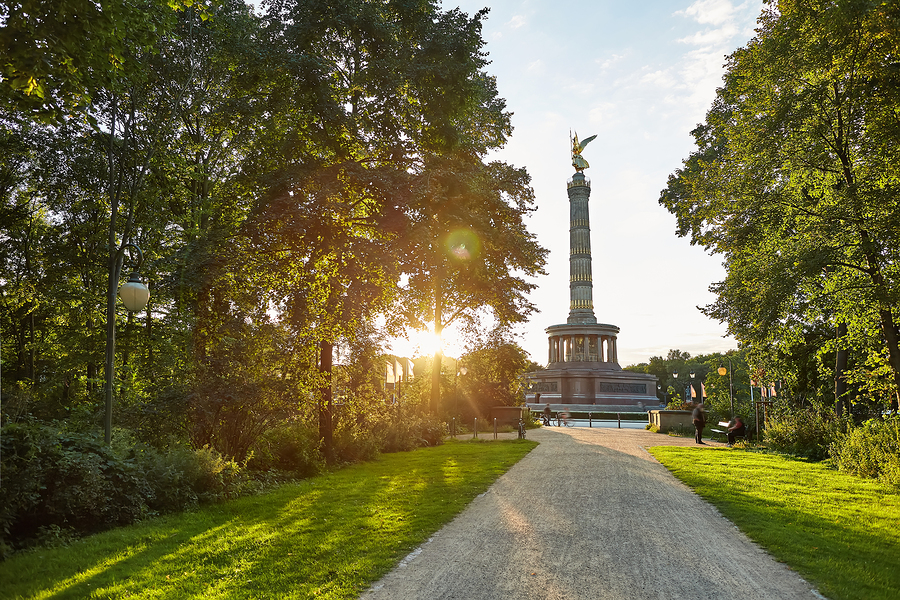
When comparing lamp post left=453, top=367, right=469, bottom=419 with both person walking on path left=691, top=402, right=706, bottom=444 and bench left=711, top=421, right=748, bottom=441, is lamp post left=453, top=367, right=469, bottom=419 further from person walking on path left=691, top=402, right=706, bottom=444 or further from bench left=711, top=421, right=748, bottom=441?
bench left=711, top=421, right=748, bottom=441

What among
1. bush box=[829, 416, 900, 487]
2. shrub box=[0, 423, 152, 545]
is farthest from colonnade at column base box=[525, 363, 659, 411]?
shrub box=[0, 423, 152, 545]

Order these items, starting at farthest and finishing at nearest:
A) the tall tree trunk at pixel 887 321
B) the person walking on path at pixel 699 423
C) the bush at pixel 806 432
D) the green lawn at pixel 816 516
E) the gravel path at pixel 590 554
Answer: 1. the person walking on path at pixel 699 423
2. the bush at pixel 806 432
3. the tall tree trunk at pixel 887 321
4. the green lawn at pixel 816 516
5. the gravel path at pixel 590 554

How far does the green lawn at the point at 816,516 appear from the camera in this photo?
584cm

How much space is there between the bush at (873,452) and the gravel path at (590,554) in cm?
461

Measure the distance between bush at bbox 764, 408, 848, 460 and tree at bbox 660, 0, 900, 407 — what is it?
8.11 feet

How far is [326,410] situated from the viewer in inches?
597

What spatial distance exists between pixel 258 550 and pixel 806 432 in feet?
55.4

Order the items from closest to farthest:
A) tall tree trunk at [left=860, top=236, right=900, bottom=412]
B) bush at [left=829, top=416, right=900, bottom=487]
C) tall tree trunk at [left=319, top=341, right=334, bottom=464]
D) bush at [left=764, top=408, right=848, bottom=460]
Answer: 1. bush at [left=829, top=416, right=900, bottom=487]
2. tall tree trunk at [left=860, top=236, right=900, bottom=412]
3. tall tree trunk at [left=319, top=341, right=334, bottom=464]
4. bush at [left=764, top=408, right=848, bottom=460]

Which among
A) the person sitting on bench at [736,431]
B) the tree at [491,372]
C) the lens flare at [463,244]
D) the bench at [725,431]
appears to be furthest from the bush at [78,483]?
the tree at [491,372]

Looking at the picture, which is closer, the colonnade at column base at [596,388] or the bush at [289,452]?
the bush at [289,452]

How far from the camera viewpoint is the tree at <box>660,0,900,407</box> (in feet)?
39.1

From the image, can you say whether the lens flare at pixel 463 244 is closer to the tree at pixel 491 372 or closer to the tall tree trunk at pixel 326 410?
the tall tree trunk at pixel 326 410

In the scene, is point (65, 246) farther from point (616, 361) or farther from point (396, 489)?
point (616, 361)

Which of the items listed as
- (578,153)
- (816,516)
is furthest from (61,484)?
(578,153)
